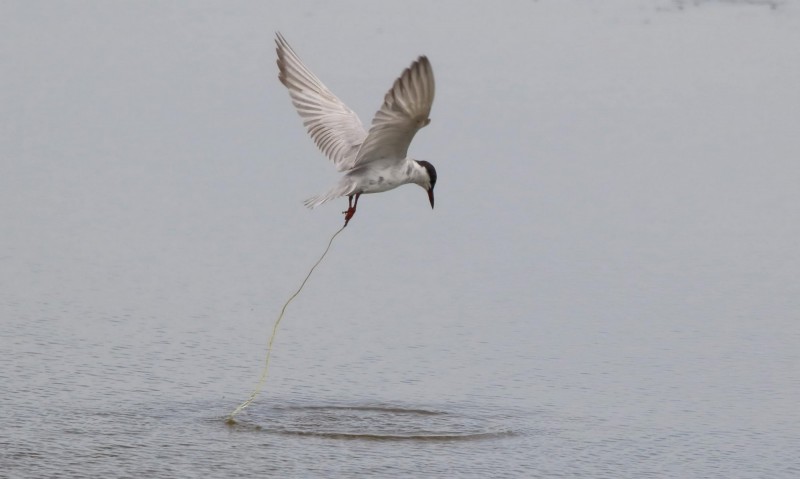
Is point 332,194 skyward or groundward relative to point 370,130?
groundward

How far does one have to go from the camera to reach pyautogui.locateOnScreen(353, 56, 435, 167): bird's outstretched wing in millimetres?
6551

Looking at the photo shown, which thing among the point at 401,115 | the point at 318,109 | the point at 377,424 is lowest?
the point at 377,424

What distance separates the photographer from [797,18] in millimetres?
15789

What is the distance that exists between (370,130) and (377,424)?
150cm

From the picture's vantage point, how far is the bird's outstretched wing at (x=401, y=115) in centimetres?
655

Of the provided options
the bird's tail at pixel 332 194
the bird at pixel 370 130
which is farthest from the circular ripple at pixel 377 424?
the bird's tail at pixel 332 194

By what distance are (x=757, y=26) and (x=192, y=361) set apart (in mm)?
9258

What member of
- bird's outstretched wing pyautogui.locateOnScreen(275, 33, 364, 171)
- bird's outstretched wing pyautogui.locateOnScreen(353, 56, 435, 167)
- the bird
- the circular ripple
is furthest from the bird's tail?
the circular ripple

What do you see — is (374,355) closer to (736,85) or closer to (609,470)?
(609,470)

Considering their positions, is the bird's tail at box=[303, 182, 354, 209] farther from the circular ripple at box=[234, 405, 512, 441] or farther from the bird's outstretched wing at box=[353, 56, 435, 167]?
the circular ripple at box=[234, 405, 512, 441]

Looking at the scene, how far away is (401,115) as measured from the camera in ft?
22.4

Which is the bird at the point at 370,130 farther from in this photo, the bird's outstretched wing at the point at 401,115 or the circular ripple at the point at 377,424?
the circular ripple at the point at 377,424

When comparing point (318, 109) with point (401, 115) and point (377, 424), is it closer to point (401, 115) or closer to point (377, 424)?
point (401, 115)

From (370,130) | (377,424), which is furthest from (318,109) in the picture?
(377,424)
